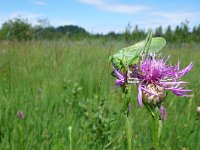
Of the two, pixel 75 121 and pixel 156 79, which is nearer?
pixel 156 79

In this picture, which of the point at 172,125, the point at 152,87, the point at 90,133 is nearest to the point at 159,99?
the point at 152,87

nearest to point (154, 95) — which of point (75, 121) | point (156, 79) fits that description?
point (156, 79)

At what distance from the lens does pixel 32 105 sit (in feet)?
6.39

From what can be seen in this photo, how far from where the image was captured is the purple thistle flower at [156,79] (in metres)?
0.61

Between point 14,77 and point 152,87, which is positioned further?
point 14,77

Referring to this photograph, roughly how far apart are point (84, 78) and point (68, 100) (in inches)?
33.0

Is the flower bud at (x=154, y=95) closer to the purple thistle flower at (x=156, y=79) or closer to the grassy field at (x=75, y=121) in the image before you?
the purple thistle flower at (x=156, y=79)

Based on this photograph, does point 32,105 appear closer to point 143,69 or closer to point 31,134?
point 31,134

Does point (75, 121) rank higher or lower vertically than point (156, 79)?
lower

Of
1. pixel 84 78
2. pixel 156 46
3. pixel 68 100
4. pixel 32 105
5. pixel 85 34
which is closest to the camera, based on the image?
pixel 156 46

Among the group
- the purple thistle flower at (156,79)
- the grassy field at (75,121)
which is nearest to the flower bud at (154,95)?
the purple thistle flower at (156,79)

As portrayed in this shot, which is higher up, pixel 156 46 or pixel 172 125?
pixel 156 46

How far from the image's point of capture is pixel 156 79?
70 cm

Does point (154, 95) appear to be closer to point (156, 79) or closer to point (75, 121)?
point (156, 79)
